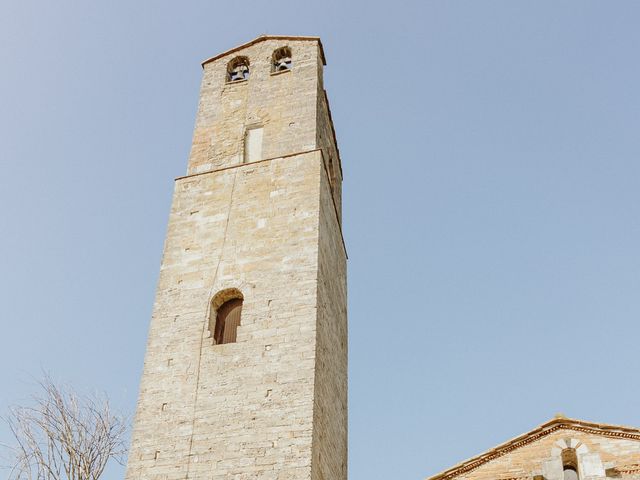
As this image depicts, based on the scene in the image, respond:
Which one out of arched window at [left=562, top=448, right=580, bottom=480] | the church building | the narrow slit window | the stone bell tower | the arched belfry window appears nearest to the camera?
arched window at [left=562, top=448, right=580, bottom=480]

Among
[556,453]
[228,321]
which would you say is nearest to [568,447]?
[556,453]

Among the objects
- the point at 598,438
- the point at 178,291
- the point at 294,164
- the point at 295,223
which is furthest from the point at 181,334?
the point at 598,438

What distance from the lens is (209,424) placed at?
37.3ft

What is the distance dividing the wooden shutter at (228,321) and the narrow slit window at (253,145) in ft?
11.7

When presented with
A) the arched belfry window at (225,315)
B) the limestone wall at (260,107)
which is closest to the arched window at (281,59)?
the limestone wall at (260,107)

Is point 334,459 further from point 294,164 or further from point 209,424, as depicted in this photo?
point 294,164

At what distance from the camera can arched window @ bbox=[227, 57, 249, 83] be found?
17672mm

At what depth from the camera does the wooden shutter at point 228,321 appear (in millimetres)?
12625

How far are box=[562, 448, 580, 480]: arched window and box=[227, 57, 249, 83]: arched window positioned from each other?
36.0 ft

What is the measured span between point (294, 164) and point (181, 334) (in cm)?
403

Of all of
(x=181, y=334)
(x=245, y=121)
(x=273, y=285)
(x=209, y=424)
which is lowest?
(x=209, y=424)

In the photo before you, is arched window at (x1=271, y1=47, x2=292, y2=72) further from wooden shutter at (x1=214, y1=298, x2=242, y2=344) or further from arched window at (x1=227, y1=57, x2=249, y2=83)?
wooden shutter at (x1=214, y1=298, x2=242, y2=344)

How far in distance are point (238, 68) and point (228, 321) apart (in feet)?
24.3

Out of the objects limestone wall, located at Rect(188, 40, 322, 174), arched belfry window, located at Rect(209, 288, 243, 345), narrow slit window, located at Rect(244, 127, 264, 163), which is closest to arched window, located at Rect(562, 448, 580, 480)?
arched belfry window, located at Rect(209, 288, 243, 345)
